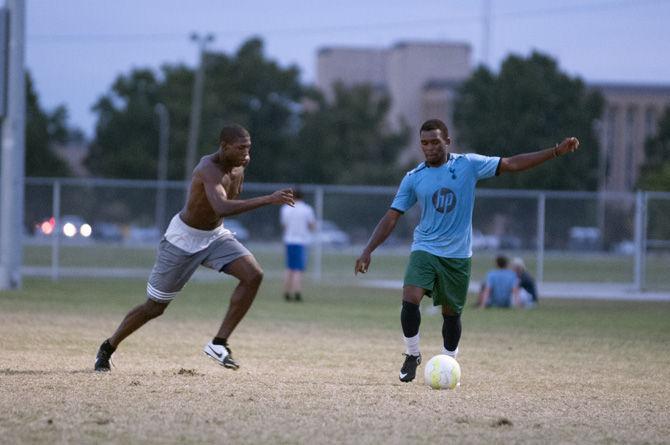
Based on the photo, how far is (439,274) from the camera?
964 centimetres

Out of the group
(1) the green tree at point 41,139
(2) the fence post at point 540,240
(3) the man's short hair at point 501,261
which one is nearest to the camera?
(3) the man's short hair at point 501,261

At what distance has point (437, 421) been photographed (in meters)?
7.71

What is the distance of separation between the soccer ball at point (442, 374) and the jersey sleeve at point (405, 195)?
1268 mm

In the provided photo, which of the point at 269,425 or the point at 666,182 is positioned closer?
the point at 269,425

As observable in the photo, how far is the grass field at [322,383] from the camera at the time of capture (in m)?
7.30

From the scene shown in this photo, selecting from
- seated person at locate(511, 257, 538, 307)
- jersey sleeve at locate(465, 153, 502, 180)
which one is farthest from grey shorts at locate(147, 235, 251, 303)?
seated person at locate(511, 257, 538, 307)

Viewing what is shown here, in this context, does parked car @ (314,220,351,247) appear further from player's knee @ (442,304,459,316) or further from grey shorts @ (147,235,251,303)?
player's knee @ (442,304,459,316)

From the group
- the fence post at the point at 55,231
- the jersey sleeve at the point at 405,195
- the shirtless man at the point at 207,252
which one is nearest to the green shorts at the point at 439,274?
the jersey sleeve at the point at 405,195

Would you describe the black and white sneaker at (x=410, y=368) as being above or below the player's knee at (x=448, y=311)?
below

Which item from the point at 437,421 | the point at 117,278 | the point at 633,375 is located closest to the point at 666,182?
the point at 117,278

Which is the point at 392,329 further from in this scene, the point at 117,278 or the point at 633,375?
the point at 117,278

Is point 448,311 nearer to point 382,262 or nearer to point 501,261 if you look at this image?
point 501,261

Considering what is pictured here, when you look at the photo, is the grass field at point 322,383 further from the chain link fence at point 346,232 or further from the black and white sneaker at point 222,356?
the chain link fence at point 346,232

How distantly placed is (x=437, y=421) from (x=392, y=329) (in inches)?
329
